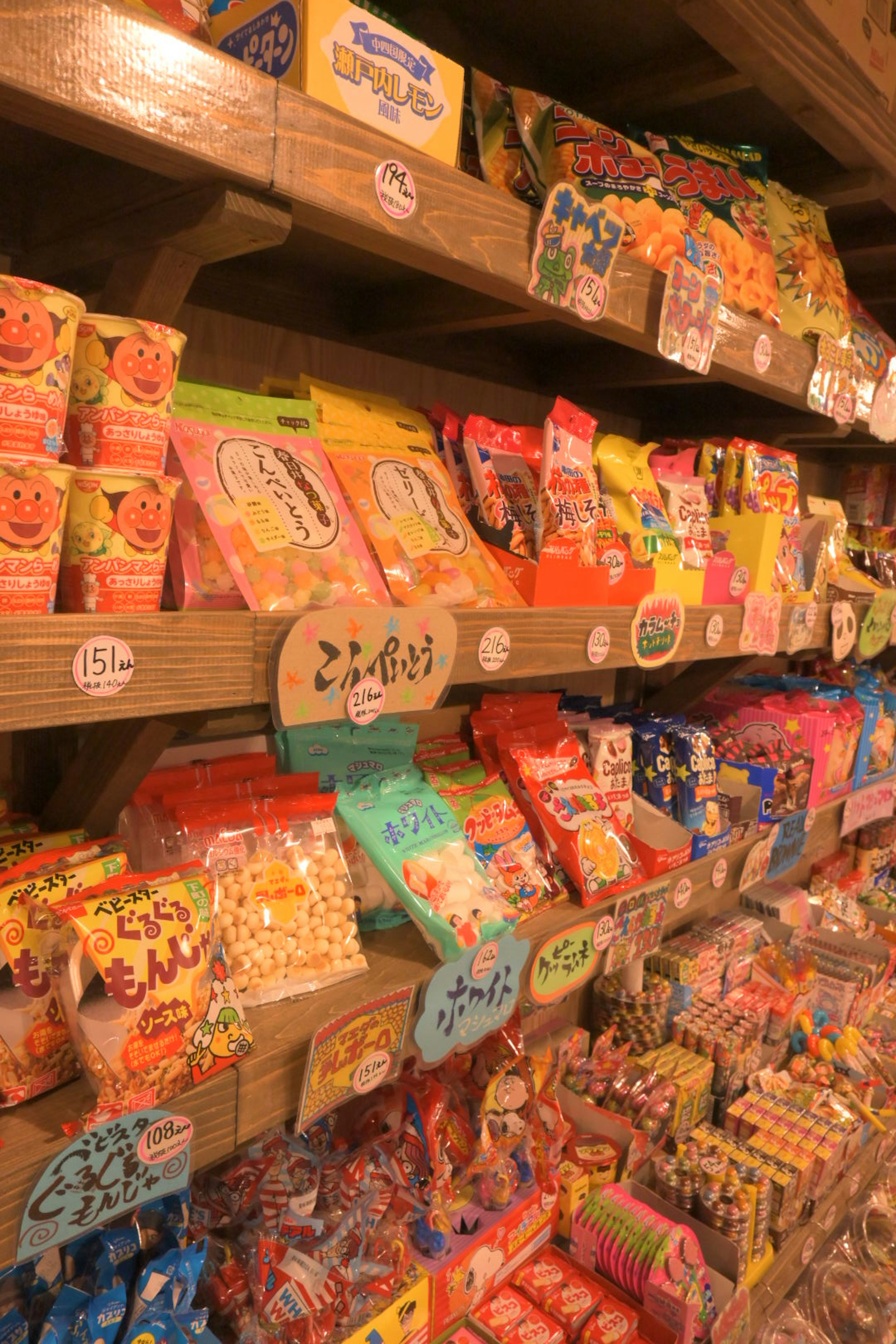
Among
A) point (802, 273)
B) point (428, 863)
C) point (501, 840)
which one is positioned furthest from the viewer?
point (802, 273)

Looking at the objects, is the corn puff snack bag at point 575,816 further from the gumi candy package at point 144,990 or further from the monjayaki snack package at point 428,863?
the gumi candy package at point 144,990

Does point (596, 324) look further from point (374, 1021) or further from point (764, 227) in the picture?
point (374, 1021)

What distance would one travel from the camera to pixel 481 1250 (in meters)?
1.30

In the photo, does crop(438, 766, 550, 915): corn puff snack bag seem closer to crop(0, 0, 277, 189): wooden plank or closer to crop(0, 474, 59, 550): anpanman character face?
crop(0, 474, 59, 550): anpanman character face

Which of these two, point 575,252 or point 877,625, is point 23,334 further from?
point 877,625

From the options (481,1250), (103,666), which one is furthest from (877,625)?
(103,666)

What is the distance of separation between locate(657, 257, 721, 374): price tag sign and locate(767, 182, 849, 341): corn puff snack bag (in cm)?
37

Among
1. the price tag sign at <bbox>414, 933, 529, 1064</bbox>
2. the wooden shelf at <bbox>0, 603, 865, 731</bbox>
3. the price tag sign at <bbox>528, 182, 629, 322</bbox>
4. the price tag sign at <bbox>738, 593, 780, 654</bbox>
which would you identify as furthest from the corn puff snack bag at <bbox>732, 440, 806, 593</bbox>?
the price tag sign at <bbox>414, 933, 529, 1064</bbox>

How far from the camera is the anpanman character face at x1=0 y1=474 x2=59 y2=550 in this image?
24.9 inches

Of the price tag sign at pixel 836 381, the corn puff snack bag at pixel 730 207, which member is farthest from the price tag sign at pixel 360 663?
the price tag sign at pixel 836 381

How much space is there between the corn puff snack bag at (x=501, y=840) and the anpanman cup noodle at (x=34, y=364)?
755 mm

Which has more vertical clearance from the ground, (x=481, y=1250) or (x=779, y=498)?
(x=779, y=498)

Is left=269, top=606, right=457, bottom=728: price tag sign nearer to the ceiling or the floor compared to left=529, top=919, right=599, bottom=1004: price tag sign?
nearer to the ceiling

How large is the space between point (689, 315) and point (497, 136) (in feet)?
1.13
